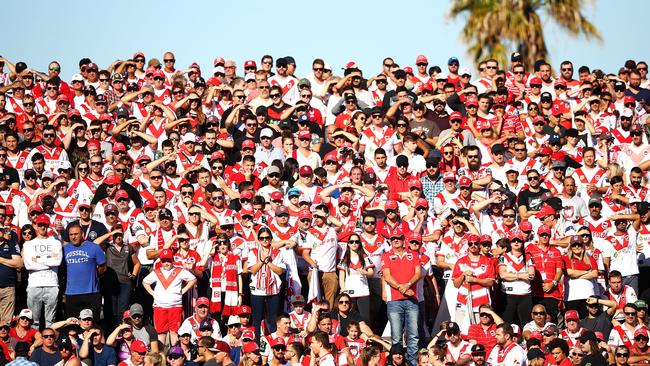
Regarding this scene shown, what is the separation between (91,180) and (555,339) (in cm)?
813

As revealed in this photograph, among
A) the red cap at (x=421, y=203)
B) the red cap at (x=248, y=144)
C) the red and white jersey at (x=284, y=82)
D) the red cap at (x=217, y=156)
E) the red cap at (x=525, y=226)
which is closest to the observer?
the red cap at (x=525, y=226)

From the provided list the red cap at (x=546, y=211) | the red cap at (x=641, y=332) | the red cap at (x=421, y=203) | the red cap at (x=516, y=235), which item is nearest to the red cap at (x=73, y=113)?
the red cap at (x=421, y=203)

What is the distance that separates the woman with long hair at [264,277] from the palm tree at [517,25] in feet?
61.0

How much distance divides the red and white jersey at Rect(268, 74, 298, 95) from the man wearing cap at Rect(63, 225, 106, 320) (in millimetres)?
7033

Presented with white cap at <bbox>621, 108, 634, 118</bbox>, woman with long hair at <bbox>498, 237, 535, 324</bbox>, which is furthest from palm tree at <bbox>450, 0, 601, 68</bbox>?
woman with long hair at <bbox>498, 237, 535, 324</bbox>

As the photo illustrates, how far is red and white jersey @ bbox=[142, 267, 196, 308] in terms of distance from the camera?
20688mm

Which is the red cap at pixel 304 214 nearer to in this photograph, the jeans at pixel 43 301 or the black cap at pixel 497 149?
the jeans at pixel 43 301

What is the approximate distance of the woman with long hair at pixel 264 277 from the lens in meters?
20.8

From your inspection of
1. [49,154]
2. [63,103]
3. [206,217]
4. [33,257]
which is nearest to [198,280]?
[206,217]

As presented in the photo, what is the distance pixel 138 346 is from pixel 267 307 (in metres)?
2.30

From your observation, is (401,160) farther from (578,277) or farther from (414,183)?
(578,277)

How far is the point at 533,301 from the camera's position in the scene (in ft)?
70.1

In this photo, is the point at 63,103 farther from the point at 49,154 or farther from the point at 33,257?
the point at 33,257

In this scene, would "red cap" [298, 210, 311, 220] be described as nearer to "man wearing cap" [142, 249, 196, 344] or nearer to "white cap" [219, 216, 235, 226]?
"white cap" [219, 216, 235, 226]
